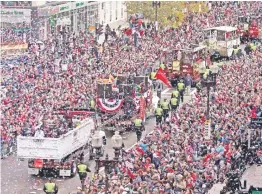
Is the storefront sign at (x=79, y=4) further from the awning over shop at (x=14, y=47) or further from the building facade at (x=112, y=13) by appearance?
the awning over shop at (x=14, y=47)

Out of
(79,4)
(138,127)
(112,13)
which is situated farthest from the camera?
(112,13)

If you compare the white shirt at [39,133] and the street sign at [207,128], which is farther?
the street sign at [207,128]

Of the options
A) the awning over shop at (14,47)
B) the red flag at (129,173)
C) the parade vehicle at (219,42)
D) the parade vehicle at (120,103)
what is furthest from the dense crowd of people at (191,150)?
the awning over shop at (14,47)

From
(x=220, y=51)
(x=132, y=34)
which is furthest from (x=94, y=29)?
(x=220, y=51)

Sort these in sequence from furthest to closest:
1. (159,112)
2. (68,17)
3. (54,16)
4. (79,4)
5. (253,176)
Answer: (79,4)
(68,17)
(54,16)
(159,112)
(253,176)

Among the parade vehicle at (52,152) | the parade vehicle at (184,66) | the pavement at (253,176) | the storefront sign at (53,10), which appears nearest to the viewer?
the pavement at (253,176)

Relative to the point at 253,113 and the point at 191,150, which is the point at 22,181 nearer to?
the point at 191,150

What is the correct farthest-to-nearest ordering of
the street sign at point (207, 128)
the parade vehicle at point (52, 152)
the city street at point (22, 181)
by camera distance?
1. the street sign at point (207, 128)
2. the parade vehicle at point (52, 152)
3. the city street at point (22, 181)

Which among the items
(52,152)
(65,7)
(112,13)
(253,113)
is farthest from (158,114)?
(112,13)
